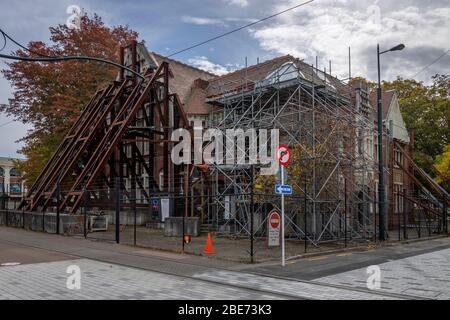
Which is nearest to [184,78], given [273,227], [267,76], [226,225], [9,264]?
[267,76]

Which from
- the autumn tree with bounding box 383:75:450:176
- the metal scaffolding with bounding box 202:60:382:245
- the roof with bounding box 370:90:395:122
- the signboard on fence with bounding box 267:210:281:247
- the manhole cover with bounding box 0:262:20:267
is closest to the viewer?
the manhole cover with bounding box 0:262:20:267

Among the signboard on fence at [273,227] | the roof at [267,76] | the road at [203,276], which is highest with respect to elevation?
the roof at [267,76]

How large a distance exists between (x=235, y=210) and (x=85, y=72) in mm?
17473

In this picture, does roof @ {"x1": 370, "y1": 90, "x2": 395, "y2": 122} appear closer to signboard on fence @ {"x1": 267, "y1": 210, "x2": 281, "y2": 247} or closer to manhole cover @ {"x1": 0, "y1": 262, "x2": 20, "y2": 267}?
signboard on fence @ {"x1": 267, "y1": 210, "x2": 281, "y2": 247}

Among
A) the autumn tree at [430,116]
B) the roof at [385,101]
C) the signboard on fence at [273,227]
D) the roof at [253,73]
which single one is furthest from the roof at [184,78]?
the autumn tree at [430,116]

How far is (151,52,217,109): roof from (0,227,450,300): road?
18971 mm

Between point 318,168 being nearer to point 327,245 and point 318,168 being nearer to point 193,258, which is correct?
point 327,245

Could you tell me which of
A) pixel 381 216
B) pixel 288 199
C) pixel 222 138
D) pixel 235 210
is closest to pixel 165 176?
pixel 222 138

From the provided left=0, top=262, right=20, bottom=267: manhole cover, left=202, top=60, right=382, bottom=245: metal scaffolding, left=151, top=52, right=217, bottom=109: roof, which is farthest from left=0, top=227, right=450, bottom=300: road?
left=151, top=52, right=217, bottom=109: roof

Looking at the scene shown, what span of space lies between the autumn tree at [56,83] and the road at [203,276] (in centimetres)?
1793

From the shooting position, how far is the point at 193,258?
14375 millimetres

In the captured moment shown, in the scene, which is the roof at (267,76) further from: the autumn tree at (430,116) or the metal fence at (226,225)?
the autumn tree at (430,116)

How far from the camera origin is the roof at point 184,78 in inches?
1342

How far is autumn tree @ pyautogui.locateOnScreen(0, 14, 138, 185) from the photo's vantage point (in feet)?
106
